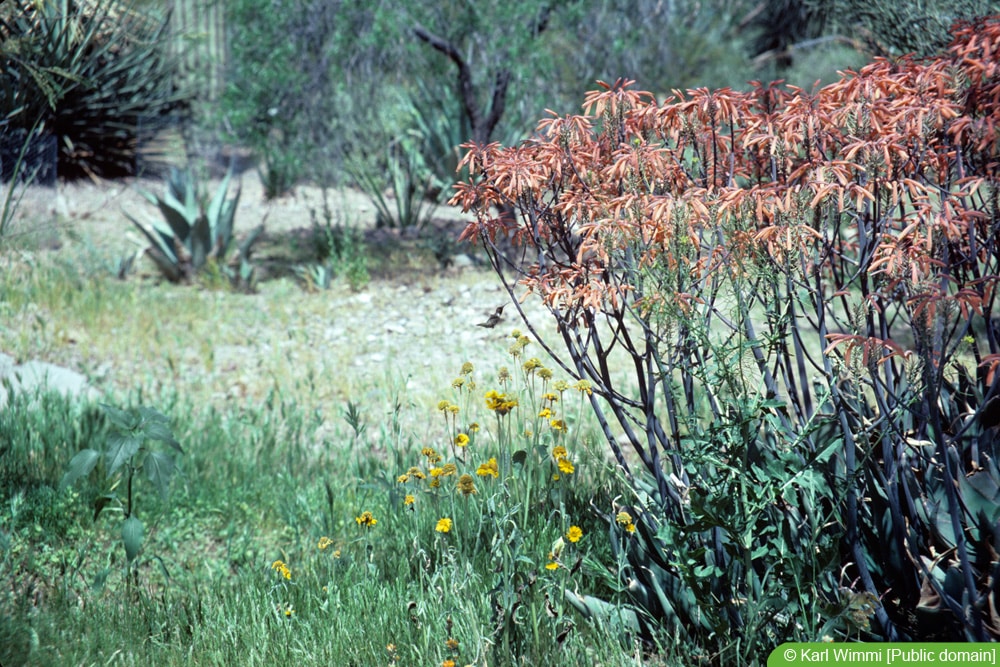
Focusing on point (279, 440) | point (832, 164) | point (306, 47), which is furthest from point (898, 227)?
point (306, 47)

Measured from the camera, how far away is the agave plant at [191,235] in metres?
7.37

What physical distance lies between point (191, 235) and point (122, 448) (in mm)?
5136

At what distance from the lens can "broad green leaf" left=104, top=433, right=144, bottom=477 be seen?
103 inches

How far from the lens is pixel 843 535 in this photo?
2.24 meters

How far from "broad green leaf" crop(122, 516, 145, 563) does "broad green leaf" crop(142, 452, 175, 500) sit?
0.13m

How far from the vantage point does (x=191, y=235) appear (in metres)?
7.42

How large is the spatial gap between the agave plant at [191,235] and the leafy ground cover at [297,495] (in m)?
0.99

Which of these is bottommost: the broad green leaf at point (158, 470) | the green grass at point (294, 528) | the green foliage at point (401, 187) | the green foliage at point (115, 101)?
the green grass at point (294, 528)

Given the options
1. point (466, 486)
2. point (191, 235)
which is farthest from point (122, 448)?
point (191, 235)

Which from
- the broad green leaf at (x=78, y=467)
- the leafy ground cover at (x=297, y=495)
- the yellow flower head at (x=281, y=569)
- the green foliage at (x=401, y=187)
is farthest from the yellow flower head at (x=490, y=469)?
the green foliage at (x=401, y=187)

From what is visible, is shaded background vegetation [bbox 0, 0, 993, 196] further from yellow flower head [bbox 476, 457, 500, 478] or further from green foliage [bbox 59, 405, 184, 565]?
yellow flower head [bbox 476, 457, 500, 478]

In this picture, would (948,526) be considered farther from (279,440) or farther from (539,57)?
(539,57)

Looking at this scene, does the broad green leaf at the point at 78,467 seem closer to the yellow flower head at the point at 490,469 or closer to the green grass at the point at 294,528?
the green grass at the point at 294,528

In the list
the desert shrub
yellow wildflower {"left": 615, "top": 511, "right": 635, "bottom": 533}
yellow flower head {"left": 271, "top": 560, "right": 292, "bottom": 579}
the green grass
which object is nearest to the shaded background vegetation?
the green grass
